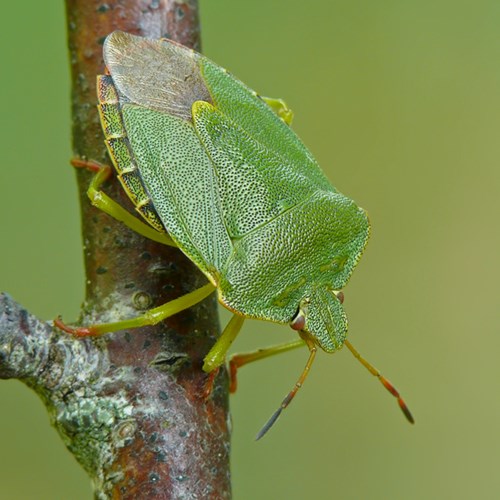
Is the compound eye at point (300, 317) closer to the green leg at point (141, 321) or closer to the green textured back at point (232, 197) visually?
the green textured back at point (232, 197)

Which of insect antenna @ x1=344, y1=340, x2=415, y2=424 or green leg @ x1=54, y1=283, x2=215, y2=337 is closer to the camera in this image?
green leg @ x1=54, y1=283, x2=215, y2=337

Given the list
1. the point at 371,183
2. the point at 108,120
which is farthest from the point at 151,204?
the point at 371,183

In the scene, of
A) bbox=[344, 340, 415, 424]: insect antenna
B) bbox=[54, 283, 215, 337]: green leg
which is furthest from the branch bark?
bbox=[344, 340, 415, 424]: insect antenna

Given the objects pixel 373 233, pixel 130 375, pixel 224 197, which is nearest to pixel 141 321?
pixel 130 375

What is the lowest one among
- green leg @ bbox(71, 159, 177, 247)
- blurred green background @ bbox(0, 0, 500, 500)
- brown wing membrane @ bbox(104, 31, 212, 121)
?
blurred green background @ bbox(0, 0, 500, 500)

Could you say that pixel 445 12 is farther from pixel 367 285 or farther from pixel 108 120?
pixel 108 120

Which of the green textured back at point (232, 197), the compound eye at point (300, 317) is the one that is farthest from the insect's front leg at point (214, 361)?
the compound eye at point (300, 317)

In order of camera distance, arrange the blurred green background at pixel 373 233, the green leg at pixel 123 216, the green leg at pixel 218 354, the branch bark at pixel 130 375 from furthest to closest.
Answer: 1. the blurred green background at pixel 373 233
2. the green leg at pixel 123 216
3. the green leg at pixel 218 354
4. the branch bark at pixel 130 375

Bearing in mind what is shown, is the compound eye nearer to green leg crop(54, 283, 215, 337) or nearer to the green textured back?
the green textured back
